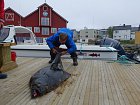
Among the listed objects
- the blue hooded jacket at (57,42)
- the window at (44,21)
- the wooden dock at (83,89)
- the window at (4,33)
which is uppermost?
the window at (44,21)

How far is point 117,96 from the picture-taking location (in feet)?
13.7

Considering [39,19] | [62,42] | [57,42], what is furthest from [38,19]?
[62,42]

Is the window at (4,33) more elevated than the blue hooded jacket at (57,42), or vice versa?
the window at (4,33)

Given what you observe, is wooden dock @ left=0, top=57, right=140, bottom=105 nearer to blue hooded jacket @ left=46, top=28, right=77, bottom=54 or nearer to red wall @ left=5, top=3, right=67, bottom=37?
blue hooded jacket @ left=46, top=28, right=77, bottom=54

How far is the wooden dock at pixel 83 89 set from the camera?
3.89m

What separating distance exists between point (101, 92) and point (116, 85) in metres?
0.67

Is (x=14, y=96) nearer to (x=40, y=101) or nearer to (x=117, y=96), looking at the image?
(x=40, y=101)

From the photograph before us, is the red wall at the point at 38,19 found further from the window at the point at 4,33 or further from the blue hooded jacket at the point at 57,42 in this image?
the blue hooded jacket at the point at 57,42

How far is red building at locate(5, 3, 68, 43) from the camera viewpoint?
3559 cm

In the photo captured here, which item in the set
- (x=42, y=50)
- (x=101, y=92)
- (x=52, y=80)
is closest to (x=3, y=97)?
(x=52, y=80)

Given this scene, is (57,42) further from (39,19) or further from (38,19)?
(38,19)

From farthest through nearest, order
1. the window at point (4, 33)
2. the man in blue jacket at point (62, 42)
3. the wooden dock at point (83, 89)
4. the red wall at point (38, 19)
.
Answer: the red wall at point (38, 19), the window at point (4, 33), the man in blue jacket at point (62, 42), the wooden dock at point (83, 89)

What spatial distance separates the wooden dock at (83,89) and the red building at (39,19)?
29970mm

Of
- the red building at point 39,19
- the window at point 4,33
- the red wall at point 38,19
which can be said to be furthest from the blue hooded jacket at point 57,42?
the red wall at point 38,19
